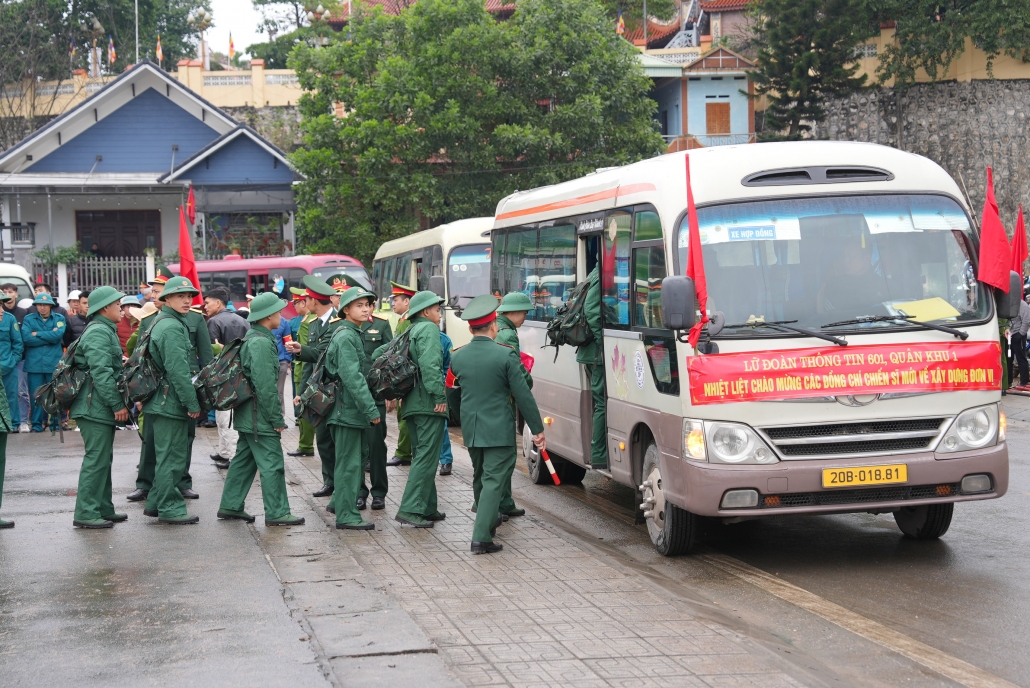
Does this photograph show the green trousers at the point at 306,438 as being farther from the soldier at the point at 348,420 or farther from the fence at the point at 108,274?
the fence at the point at 108,274

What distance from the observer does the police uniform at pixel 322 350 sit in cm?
1036

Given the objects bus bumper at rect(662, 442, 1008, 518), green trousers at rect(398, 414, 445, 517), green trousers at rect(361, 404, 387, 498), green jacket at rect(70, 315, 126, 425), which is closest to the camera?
bus bumper at rect(662, 442, 1008, 518)

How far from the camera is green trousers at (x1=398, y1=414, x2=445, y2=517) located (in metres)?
9.25

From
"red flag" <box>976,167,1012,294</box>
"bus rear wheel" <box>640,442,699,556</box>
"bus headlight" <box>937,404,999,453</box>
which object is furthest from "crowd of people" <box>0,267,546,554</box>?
"red flag" <box>976,167,1012,294</box>

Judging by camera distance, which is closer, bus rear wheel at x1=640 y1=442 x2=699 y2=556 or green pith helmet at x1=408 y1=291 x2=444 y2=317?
bus rear wheel at x1=640 y1=442 x2=699 y2=556

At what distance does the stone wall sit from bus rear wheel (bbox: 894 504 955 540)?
3684 centimetres

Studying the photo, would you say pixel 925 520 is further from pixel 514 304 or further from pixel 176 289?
pixel 176 289

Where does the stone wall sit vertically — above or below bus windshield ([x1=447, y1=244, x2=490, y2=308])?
above

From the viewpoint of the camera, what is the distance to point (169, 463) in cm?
962

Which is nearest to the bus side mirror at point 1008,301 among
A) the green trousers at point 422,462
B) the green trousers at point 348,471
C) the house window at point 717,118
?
the green trousers at point 422,462

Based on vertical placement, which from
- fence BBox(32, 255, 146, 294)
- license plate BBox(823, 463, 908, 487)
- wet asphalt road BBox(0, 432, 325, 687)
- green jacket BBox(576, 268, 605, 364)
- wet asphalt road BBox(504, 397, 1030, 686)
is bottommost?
wet asphalt road BBox(504, 397, 1030, 686)

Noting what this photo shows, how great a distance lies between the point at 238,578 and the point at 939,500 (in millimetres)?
4489

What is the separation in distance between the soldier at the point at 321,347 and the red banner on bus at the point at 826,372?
11.8 ft

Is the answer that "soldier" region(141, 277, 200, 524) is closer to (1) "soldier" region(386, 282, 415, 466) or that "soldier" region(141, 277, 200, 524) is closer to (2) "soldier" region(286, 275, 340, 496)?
(2) "soldier" region(286, 275, 340, 496)
